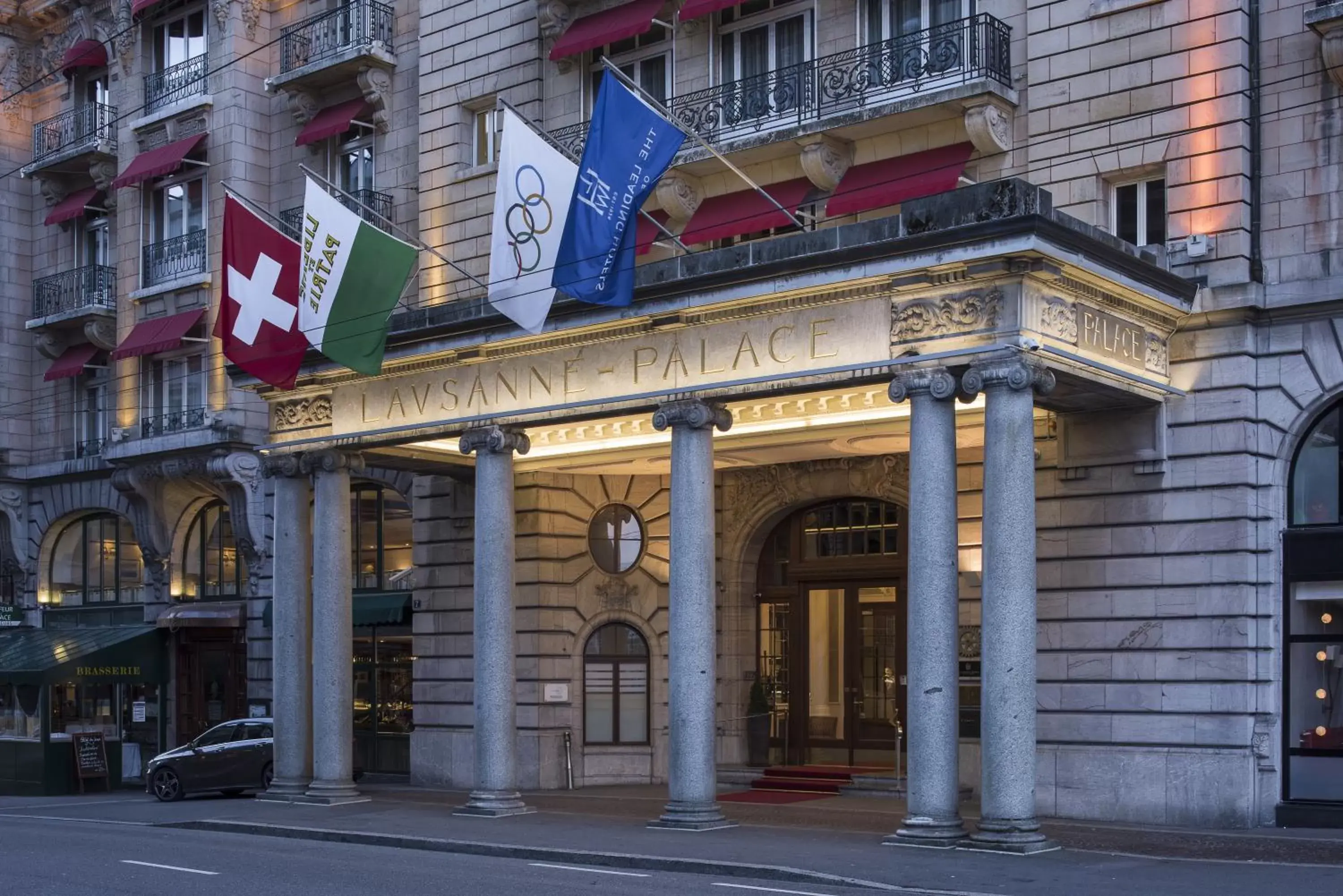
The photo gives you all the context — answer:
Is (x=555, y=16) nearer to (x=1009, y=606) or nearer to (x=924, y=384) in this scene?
(x=924, y=384)

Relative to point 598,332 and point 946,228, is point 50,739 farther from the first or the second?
point 946,228

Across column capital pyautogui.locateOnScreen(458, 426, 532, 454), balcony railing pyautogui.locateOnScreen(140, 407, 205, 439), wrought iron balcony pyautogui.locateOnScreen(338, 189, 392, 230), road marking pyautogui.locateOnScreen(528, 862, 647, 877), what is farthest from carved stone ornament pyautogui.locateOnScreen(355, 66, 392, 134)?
road marking pyautogui.locateOnScreen(528, 862, 647, 877)

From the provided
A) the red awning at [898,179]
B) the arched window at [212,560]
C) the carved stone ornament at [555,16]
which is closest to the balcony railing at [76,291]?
the arched window at [212,560]

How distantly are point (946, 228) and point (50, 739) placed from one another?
80.3 ft

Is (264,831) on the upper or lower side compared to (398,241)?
lower

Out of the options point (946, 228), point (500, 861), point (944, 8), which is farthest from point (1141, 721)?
point (944, 8)

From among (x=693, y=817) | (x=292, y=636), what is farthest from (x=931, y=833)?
(x=292, y=636)

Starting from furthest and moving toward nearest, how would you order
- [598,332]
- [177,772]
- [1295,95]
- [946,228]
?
[177,772]
[598,332]
[1295,95]
[946,228]

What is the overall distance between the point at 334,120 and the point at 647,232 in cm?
947

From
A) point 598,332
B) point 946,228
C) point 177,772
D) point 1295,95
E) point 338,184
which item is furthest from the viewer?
point 338,184

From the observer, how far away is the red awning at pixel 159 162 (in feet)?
120

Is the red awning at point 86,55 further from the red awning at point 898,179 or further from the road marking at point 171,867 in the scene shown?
the road marking at point 171,867

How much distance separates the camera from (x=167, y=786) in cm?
3175

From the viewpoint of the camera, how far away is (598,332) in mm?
23625
